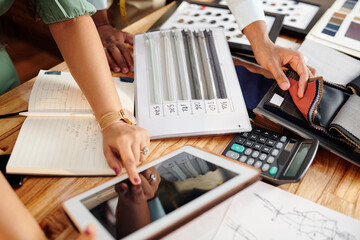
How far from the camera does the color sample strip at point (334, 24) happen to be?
2.92 ft

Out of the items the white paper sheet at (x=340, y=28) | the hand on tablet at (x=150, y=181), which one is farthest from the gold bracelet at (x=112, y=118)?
the white paper sheet at (x=340, y=28)

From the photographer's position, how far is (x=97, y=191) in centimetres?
46

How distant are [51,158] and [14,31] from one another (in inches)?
70.7

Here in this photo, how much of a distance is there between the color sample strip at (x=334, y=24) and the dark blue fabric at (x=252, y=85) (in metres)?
0.35

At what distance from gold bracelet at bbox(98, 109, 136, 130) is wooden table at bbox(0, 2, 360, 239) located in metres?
0.08

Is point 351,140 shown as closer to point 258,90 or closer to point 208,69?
point 258,90

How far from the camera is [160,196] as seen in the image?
0.46 m

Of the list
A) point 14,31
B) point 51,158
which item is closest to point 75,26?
point 51,158

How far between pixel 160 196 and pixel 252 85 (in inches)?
14.4

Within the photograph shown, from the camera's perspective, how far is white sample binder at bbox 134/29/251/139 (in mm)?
603

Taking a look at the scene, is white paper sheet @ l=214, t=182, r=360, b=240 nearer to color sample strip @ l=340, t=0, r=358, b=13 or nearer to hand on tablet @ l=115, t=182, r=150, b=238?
hand on tablet @ l=115, t=182, r=150, b=238

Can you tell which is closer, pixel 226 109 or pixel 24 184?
pixel 24 184

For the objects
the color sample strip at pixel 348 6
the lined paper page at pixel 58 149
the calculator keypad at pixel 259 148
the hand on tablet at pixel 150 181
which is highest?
the lined paper page at pixel 58 149

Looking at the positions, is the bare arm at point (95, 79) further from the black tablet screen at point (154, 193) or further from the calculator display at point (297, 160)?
the calculator display at point (297, 160)
